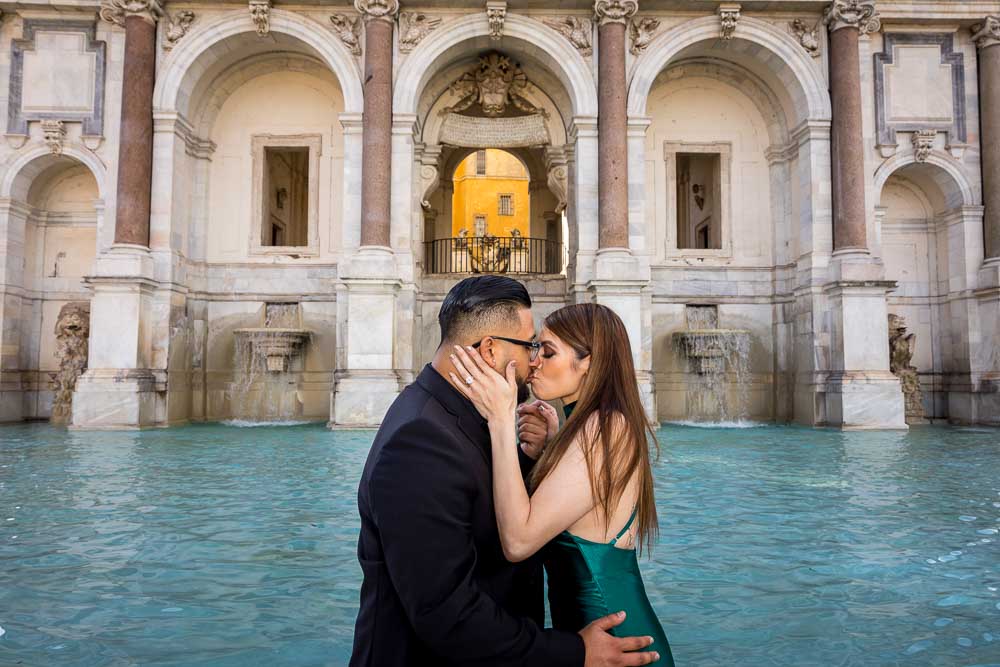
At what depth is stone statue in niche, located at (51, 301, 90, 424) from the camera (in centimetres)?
1361

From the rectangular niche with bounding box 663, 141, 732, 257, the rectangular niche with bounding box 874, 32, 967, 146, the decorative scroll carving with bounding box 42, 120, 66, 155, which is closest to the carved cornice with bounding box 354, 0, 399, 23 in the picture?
the decorative scroll carving with bounding box 42, 120, 66, 155

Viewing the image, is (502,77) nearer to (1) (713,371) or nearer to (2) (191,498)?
(1) (713,371)

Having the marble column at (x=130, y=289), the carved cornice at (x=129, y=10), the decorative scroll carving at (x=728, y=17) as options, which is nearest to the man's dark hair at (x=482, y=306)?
the marble column at (x=130, y=289)

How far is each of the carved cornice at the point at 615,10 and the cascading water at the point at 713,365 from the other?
6181 millimetres

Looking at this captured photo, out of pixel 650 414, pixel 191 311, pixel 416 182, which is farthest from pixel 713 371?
pixel 191 311

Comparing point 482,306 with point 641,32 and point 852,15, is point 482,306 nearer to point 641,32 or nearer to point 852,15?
point 641,32

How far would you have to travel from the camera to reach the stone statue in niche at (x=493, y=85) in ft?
49.9

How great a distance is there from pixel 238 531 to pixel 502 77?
42.7 ft

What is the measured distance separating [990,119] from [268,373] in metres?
16.0

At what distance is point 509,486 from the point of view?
159cm

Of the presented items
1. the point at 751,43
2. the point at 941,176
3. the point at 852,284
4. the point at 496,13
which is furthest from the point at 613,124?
the point at 941,176

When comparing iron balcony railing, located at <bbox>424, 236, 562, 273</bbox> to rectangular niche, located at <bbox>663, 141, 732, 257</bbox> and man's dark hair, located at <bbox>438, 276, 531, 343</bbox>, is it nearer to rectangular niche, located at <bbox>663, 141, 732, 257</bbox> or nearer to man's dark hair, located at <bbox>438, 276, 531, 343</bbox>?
rectangular niche, located at <bbox>663, 141, 732, 257</bbox>

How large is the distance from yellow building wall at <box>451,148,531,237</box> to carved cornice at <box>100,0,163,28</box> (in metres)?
31.7

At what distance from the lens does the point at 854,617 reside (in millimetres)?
2969
